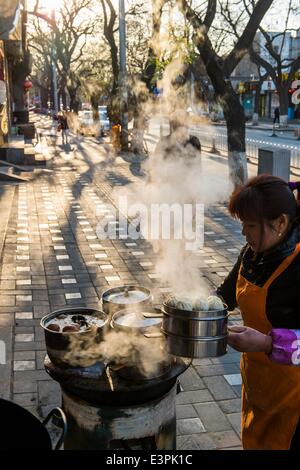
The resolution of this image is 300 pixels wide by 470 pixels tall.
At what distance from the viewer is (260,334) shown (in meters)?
2.01

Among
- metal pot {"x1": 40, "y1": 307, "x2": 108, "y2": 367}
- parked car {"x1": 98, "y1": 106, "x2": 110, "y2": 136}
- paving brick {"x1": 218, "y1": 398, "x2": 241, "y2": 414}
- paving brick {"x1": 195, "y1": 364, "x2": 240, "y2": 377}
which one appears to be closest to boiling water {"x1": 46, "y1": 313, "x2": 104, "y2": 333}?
metal pot {"x1": 40, "y1": 307, "x2": 108, "y2": 367}

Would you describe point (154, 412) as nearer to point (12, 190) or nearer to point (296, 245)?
point (296, 245)

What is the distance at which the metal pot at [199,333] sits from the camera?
2086mm

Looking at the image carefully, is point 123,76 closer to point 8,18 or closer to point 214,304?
point 8,18

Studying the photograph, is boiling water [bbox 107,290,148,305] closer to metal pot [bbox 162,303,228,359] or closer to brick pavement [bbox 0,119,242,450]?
metal pot [bbox 162,303,228,359]

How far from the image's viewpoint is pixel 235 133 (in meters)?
11.4

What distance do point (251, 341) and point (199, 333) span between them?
220mm

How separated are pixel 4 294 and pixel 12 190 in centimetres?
707

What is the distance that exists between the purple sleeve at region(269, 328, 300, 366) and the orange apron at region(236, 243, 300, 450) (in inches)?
4.8

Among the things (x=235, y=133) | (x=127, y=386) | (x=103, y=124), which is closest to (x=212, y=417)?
(x=127, y=386)

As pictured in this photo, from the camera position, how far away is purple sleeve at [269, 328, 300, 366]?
6.40 ft

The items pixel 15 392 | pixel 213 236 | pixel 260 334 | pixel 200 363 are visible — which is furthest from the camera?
pixel 213 236

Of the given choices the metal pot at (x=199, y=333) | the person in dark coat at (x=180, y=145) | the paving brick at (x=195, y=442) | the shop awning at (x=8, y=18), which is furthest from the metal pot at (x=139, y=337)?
the shop awning at (x=8, y=18)

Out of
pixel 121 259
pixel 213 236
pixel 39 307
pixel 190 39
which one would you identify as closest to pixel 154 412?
pixel 39 307
